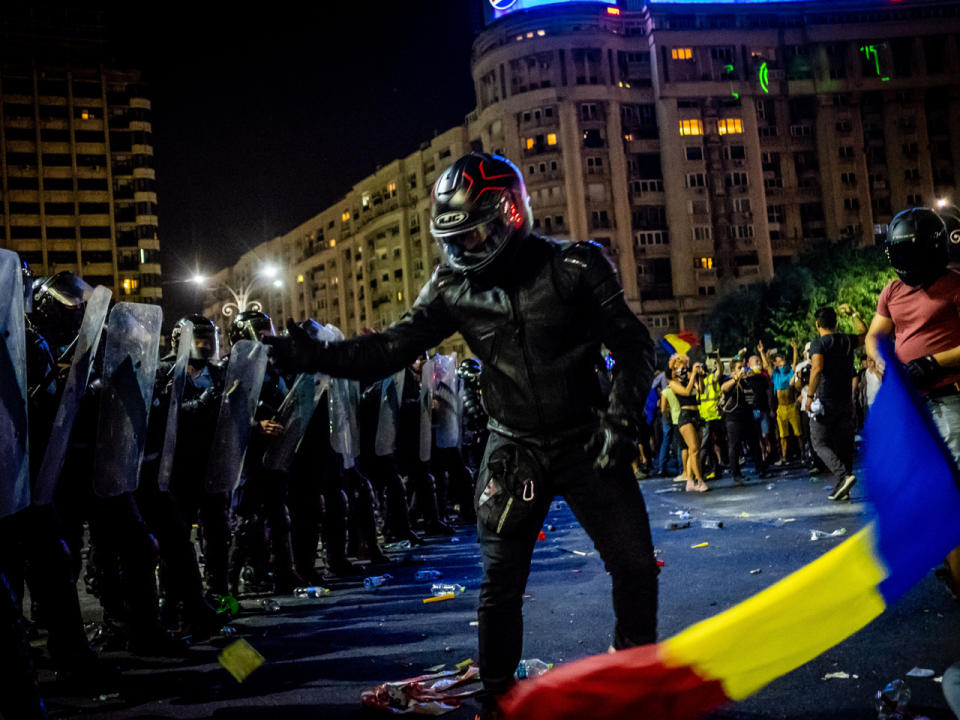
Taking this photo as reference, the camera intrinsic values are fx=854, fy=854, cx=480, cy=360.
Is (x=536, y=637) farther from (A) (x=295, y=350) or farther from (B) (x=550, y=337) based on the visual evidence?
(A) (x=295, y=350)

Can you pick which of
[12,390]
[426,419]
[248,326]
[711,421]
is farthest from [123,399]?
[711,421]

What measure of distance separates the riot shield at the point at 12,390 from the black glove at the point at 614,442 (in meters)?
2.76

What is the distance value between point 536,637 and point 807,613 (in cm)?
317

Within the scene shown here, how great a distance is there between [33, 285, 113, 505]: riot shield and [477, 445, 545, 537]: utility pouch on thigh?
A: 2668 millimetres

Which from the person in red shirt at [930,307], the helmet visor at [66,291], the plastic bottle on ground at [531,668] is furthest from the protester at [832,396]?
the helmet visor at [66,291]

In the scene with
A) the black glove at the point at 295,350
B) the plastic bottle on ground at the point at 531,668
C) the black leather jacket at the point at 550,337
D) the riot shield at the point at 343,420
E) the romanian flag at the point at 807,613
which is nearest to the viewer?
the romanian flag at the point at 807,613

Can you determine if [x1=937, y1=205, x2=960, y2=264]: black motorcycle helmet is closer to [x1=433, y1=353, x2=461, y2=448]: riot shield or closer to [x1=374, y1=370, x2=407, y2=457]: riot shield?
[x1=374, y1=370, x2=407, y2=457]: riot shield

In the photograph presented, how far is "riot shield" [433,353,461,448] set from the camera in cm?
1153

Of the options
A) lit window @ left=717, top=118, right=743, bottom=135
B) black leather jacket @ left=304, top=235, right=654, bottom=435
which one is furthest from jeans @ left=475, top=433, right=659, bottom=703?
lit window @ left=717, top=118, right=743, bottom=135

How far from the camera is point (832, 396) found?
1073 centimetres

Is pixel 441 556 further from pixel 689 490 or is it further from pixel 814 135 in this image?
pixel 814 135

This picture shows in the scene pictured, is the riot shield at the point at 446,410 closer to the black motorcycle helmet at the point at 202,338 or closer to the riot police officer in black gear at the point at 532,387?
the black motorcycle helmet at the point at 202,338

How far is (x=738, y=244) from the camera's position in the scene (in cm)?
7569

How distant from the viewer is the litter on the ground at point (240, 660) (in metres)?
5.05
